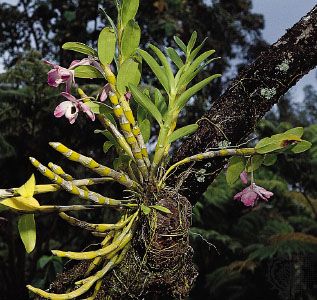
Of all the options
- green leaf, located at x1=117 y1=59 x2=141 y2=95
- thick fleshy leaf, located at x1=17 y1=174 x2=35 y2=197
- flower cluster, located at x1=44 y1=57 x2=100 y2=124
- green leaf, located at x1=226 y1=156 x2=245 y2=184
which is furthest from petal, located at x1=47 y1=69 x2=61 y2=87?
green leaf, located at x1=226 y1=156 x2=245 y2=184

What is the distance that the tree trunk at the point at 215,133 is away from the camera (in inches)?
29.3

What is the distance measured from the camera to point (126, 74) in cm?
80

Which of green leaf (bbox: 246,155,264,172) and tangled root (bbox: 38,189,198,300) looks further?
green leaf (bbox: 246,155,264,172)

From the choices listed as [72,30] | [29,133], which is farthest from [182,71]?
[72,30]

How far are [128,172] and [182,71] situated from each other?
0.25 metres

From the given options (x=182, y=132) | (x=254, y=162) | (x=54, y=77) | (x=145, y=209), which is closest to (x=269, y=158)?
(x=254, y=162)

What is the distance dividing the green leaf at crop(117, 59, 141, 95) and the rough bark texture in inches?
6.2

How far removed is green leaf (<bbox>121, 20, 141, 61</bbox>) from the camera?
0.80m

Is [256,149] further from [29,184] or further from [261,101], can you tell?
[29,184]

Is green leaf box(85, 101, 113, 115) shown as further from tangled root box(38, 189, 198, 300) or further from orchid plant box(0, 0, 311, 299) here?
tangled root box(38, 189, 198, 300)

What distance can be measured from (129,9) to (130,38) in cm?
5

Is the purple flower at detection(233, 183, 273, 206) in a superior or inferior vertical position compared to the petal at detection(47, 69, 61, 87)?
inferior

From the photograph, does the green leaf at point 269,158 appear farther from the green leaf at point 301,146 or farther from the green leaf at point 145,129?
the green leaf at point 145,129

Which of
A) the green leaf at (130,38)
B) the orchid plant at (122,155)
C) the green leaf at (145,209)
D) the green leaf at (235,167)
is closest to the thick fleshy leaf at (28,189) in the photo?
the orchid plant at (122,155)
